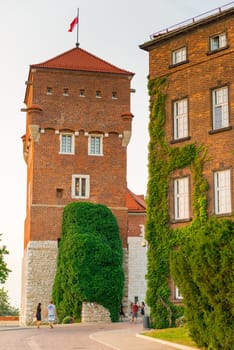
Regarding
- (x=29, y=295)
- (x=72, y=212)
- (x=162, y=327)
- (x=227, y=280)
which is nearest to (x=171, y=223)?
(x=162, y=327)

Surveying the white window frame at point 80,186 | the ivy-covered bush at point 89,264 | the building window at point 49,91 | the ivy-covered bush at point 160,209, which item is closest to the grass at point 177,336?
the ivy-covered bush at point 160,209

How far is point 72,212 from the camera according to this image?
1859 inches

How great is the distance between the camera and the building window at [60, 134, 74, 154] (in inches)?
1993

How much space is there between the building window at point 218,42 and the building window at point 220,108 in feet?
7.06

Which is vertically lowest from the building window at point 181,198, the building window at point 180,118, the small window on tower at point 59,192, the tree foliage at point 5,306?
the tree foliage at point 5,306

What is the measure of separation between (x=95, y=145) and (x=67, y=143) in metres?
2.23

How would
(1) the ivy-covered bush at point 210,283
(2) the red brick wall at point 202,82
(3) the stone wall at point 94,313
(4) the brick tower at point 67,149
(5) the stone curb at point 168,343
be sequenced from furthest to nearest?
(4) the brick tower at point 67,149 → (3) the stone wall at point 94,313 → (2) the red brick wall at point 202,82 → (5) the stone curb at point 168,343 → (1) the ivy-covered bush at point 210,283

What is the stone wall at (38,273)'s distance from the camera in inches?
1890

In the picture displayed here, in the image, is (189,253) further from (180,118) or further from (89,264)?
(89,264)

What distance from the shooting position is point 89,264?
43.8 m

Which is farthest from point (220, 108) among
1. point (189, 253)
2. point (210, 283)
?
point (210, 283)

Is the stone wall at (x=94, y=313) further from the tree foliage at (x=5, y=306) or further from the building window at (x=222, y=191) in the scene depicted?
the tree foliage at (x=5, y=306)

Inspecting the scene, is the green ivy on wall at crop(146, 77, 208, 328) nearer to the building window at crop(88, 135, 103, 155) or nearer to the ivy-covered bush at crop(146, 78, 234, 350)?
the ivy-covered bush at crop(146, 78, 234, 350)

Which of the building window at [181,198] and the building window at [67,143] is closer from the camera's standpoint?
the building window at [181,198]
